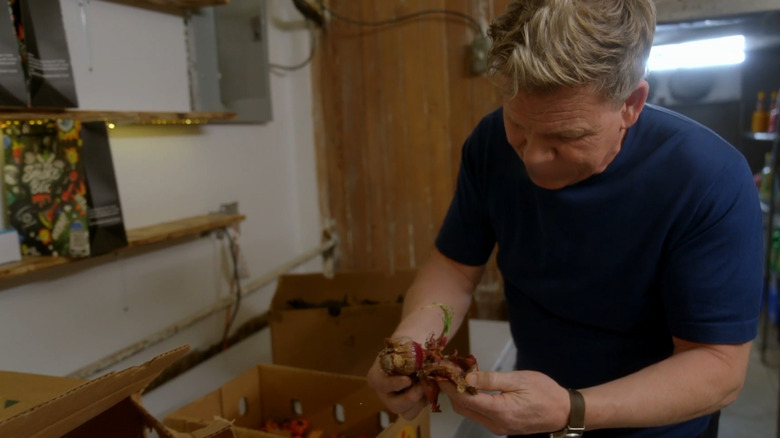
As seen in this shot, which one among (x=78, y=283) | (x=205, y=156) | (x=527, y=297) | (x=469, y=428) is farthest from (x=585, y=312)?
(x=205, y=156)

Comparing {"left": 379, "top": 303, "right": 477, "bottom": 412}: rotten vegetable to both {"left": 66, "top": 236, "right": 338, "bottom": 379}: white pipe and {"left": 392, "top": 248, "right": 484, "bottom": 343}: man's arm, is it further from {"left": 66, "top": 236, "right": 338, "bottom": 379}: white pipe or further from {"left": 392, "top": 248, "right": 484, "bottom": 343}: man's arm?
{"left": 66, "top": 236, "right": 338, "bottom": 379}: white pipe

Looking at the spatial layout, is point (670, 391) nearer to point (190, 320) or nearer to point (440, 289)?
point (440, 289)

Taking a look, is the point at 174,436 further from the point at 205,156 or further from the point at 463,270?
the point at 205,156

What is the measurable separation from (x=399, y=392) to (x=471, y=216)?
0.41 meters

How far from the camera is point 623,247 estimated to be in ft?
3.21

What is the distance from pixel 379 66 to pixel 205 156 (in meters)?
0.83

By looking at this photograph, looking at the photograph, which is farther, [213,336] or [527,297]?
[213,336]

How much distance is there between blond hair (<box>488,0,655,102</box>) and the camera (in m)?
0.78

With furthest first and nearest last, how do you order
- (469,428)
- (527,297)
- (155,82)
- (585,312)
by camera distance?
(155,82)
(469,428)
(527,297)
(585,312)

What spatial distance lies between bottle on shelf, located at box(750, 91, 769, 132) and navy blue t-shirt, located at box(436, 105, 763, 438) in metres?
2.53

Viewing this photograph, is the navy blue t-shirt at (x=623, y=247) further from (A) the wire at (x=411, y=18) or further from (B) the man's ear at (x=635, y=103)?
(A) the wire at (x=411, y=18)

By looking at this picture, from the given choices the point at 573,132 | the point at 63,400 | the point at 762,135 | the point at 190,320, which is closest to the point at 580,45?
the point at 573,132

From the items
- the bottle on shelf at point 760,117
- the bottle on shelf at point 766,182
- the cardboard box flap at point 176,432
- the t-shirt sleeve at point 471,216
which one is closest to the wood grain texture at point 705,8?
the t-shirt sleeve at point 471,216

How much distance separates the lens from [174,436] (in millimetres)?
832
